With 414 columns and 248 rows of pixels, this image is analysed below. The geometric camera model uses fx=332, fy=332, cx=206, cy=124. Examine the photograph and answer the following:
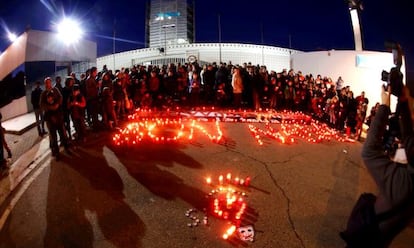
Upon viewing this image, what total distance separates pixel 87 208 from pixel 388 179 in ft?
17.7

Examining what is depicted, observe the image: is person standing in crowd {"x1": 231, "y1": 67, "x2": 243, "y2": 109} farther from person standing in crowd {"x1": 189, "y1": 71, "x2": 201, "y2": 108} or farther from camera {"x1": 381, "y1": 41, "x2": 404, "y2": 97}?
camera {"x1": 381, "y1": 41, "x2": 404, "y2": 97}

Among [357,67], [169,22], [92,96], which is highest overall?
[169,22]

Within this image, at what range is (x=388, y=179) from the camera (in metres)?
2.93

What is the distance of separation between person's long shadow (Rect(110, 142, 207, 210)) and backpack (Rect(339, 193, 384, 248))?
3.73 meters

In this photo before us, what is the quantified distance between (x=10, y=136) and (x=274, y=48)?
22489mm

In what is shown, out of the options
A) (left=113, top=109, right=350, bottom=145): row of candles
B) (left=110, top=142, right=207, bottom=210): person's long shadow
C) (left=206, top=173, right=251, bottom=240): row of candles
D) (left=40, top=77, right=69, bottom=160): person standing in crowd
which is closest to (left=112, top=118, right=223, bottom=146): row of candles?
(left=113, top=109, right=350, bottom=145): row of candles

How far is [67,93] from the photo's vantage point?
33.2 ft

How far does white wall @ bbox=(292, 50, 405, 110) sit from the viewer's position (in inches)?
904

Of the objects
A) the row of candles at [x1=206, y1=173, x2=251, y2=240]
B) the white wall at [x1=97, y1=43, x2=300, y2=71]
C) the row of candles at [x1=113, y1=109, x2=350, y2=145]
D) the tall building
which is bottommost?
the row of candles at [x1=206, y1=173, x2=251, y2=240]

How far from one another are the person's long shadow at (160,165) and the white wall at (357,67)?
1753cm

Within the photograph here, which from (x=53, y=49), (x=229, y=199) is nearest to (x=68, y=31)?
(x=53, y=49)

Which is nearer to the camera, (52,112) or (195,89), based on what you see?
(52,112)

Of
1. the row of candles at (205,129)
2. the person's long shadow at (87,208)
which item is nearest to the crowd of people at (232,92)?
the row of candles at (205,129)

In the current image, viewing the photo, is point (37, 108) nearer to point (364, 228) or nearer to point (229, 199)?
point (229, 199)
